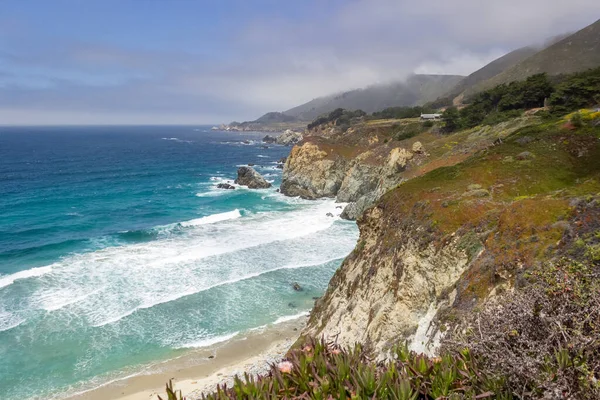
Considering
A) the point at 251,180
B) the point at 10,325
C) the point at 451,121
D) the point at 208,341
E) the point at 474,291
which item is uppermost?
the point at 451,121

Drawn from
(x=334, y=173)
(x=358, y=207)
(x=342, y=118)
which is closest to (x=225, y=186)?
(x=334, y=173)

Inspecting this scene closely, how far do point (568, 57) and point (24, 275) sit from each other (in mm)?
160063

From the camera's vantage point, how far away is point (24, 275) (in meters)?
32.3

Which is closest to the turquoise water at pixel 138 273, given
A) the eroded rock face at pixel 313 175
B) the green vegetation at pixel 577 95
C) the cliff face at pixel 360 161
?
the eroded rock face at pixel 313 175

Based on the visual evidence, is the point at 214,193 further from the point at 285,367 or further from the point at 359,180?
the point at 285,367

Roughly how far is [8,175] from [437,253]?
96.4 meters

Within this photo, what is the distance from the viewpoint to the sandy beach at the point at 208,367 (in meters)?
19.1

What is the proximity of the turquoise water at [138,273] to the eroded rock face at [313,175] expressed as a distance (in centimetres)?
387

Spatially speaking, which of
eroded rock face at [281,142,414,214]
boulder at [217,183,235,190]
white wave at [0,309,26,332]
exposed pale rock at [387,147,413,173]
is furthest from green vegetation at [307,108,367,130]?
white wave at [0,309,26,332]

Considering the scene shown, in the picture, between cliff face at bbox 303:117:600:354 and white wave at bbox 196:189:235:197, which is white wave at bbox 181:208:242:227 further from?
cliff face at bbox 303:117:600:354

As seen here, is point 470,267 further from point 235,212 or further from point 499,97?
point 499,97

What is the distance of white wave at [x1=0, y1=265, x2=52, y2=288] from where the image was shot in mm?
31138

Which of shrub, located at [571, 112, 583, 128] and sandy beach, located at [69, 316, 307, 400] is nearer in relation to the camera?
sandy beach, located at [69, 316, 307, 400]

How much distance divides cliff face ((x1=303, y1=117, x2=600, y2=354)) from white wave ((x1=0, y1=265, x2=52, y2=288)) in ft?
84.0
